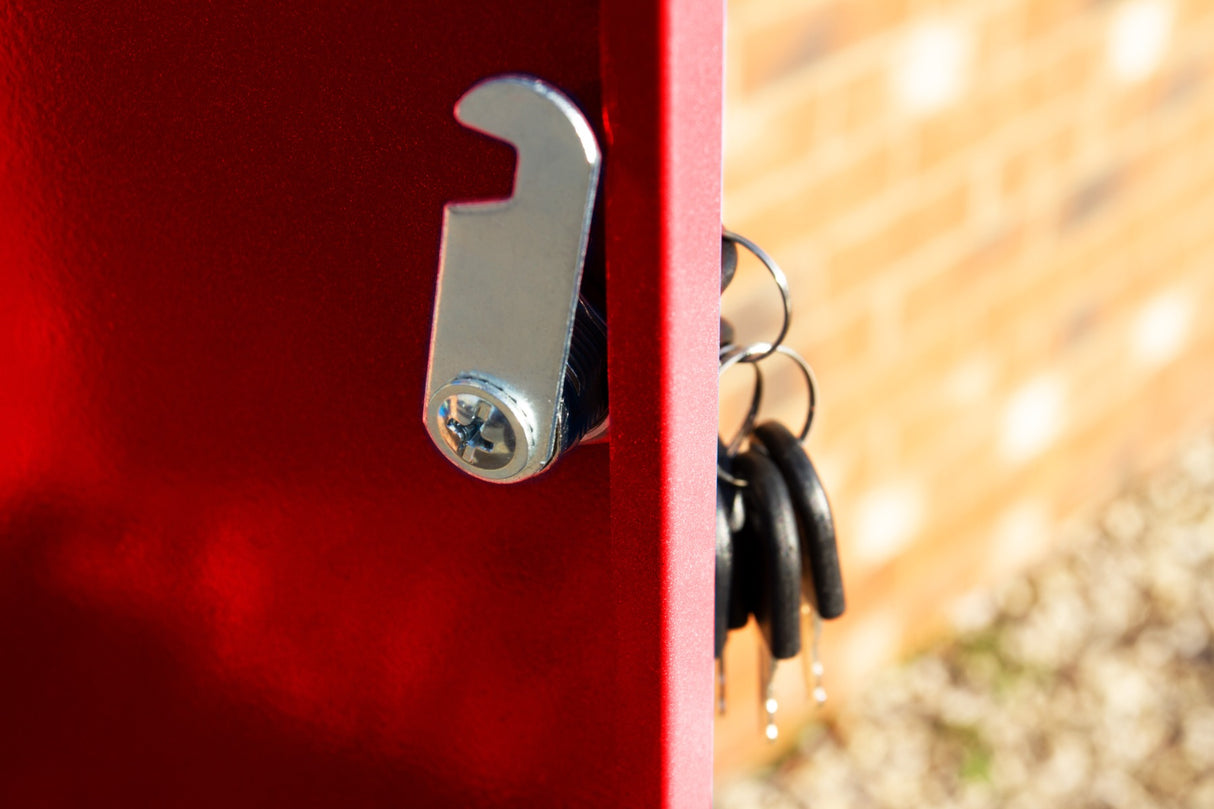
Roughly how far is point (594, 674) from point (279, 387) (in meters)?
0.22

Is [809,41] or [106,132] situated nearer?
[106,132]

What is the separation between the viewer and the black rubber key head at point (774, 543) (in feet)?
2.28

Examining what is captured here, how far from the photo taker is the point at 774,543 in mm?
696

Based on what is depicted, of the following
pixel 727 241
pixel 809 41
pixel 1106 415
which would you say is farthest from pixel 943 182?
pixel 727 241

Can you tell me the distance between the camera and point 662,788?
24.5 inches

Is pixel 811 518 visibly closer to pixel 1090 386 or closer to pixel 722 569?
pixel 722 569

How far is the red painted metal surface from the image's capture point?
494 millimetres

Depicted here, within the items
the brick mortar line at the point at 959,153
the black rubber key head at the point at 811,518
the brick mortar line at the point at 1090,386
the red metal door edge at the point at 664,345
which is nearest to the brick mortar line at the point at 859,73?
the brick mortar line at the point at 959,153

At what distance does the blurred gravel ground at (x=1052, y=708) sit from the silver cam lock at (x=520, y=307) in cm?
160

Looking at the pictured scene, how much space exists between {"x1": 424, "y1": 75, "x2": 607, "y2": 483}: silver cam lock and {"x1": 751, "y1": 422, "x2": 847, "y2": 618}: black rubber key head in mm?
207

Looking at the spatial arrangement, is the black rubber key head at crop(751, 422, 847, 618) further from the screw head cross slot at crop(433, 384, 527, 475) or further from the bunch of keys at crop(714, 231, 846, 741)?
the screw head cross slot at crop(433, 384, 527, 475)

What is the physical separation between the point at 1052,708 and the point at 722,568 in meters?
1.65

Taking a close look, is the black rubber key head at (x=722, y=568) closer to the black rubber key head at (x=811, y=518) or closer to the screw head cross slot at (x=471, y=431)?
the black rubber key head at (x=811, y=518)

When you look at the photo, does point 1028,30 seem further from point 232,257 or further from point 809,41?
point 232,257
